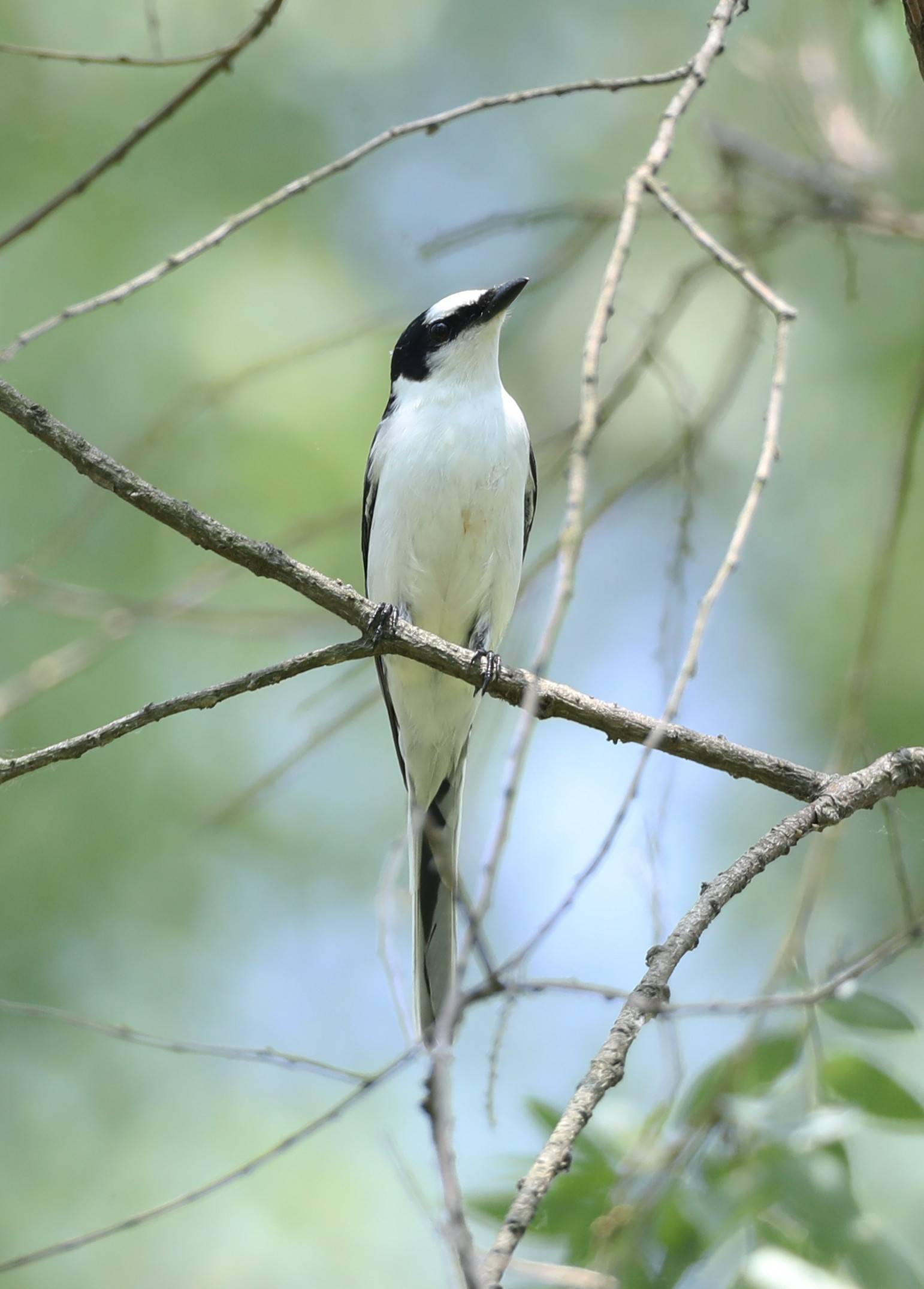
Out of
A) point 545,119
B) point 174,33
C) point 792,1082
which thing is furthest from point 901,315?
point 792,1082

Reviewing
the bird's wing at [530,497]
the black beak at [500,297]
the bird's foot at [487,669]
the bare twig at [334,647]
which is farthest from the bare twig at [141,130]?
the bird's wing at [530,497]

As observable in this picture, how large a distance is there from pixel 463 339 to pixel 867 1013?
300 centimetres

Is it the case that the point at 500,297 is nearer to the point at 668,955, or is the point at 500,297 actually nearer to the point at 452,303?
the point at 452,303

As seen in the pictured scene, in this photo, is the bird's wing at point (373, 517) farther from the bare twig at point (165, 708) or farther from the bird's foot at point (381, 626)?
the bare twig at point (165, 708)

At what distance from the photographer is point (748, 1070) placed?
275 centimetres

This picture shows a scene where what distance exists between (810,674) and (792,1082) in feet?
13.5

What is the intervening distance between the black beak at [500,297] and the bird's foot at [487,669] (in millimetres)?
1685

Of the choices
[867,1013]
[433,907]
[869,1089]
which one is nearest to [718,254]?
[867,1013]

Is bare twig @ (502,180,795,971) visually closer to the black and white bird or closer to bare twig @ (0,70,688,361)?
bare twig @ (0,70,688,361)

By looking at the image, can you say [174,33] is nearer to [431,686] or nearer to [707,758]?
[431,686]

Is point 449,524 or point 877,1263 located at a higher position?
point 449,524

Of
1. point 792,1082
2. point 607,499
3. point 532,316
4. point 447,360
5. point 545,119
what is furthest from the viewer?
point 545,119

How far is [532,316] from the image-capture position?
5.57 m

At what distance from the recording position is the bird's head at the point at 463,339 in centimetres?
469
